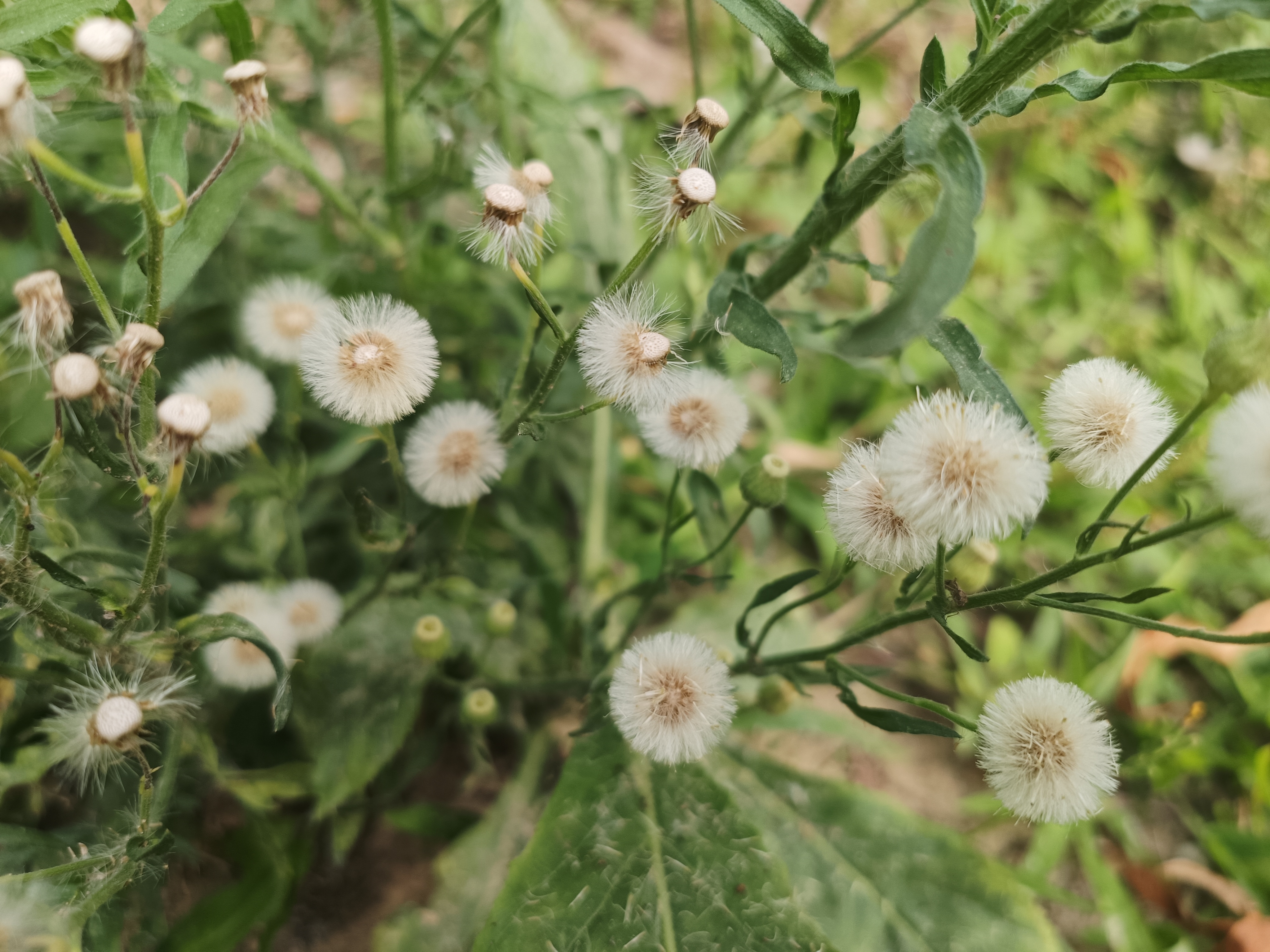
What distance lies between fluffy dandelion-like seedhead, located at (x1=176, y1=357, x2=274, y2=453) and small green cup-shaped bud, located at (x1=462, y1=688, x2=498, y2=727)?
47 centimetres

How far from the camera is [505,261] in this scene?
82cm

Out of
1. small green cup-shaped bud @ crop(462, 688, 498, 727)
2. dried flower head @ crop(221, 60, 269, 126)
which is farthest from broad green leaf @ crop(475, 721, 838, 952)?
dried flower head @ crop(221, 60, 269, 126)

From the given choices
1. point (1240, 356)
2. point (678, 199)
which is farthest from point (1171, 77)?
point (678, 199)

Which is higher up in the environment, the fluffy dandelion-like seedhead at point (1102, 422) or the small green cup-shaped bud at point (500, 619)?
the fluffy dandelion-like seedhead at point (1102, 422)

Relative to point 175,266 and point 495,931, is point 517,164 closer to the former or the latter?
point 175,266

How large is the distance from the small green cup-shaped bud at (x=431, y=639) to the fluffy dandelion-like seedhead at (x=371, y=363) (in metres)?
0.34

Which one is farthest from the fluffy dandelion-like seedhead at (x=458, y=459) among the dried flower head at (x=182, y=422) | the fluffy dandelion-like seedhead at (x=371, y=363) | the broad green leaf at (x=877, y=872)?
the broad green leaf at (x=877, y=872)

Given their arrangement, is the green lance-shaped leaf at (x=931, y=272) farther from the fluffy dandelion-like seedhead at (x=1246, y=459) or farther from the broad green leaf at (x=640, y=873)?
the broad green leaf at (x=640, y=873)

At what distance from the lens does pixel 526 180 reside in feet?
3.00

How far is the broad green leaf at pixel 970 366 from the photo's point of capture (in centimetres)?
83

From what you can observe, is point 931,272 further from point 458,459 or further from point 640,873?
point 640,873

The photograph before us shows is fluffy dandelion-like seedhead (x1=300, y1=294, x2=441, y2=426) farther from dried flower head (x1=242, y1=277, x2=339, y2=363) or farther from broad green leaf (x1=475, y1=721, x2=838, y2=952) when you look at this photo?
broad green leaf (x1=475, y1=721, x2=838, y2=952)

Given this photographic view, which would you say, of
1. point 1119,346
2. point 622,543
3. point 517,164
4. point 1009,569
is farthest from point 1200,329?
point 517,164

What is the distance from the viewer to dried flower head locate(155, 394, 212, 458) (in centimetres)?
67
